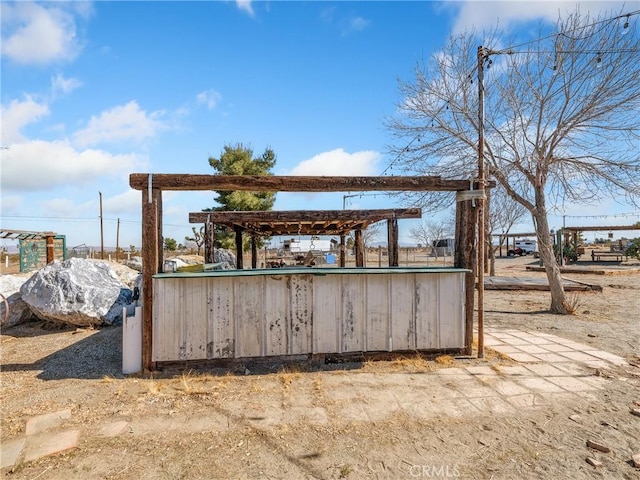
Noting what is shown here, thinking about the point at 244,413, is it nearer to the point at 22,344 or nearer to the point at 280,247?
the point at 22,344

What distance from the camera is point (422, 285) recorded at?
4.95 metres

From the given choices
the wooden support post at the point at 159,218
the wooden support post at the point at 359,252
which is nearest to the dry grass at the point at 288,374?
the wooden support post at the point at 159,218

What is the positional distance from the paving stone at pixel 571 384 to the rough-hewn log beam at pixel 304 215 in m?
5.27

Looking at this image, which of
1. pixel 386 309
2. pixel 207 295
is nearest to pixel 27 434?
pixel 207 295

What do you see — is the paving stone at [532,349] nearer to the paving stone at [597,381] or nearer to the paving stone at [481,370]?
the paving stone at [597,381]

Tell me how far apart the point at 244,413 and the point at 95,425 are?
1.23 m

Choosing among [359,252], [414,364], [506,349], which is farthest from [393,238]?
[414,364]

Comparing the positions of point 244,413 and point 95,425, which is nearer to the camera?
point 95,425

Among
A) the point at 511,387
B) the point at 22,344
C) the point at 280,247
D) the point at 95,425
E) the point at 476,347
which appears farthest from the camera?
the point at 280,247

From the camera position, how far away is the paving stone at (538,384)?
12.7 ft

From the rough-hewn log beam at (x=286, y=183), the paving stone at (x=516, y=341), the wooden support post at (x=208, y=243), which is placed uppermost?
the rough-hewn log beam at (x=286, y=183)

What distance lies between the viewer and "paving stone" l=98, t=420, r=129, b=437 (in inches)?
116

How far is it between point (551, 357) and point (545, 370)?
661mm

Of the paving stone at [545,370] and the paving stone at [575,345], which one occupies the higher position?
the paving stone at [545,370]
